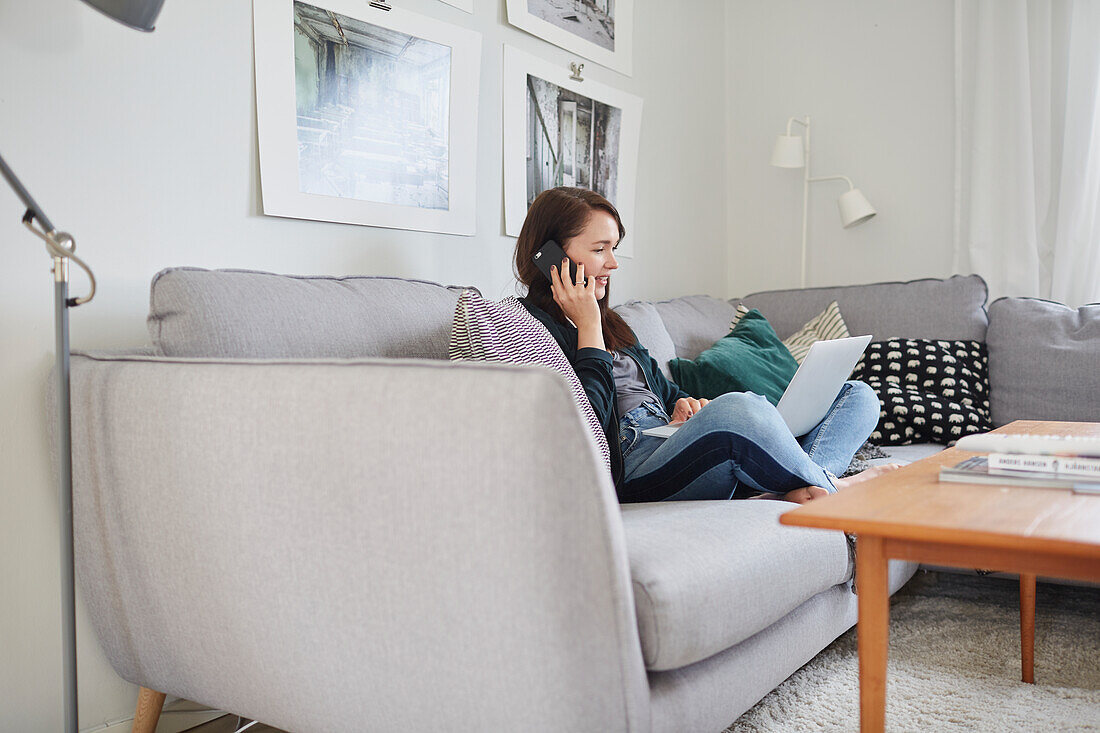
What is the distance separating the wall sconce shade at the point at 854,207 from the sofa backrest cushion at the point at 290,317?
1.95m

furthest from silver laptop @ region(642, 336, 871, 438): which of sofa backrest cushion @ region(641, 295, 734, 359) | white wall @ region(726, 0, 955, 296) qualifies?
white wall @ region(726, 0, 955, 296)

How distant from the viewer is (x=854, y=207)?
3.18 metres

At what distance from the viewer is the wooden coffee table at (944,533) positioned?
33.7 inches

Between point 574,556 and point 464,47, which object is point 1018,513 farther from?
point 464,47

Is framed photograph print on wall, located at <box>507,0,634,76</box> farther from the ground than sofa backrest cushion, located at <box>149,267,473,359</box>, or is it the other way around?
framed photograph print on wall, located at <box>507,0,634,76</box>

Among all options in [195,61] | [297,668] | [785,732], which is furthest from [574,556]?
[195,61]

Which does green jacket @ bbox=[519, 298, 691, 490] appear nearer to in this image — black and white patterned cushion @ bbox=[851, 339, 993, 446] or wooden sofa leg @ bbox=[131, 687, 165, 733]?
wooden sofa leg @ bbox=[131, 687, 165, 733]

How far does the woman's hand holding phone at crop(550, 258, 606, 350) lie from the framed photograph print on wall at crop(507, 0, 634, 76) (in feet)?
2.94

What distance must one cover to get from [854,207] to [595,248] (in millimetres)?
1543

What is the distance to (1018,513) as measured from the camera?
93 centimetres

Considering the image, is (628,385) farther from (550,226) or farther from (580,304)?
(550,226)

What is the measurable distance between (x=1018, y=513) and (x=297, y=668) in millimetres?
860

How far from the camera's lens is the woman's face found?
1999 millimetres

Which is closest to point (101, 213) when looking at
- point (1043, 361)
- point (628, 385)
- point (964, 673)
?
point (628, 385)
